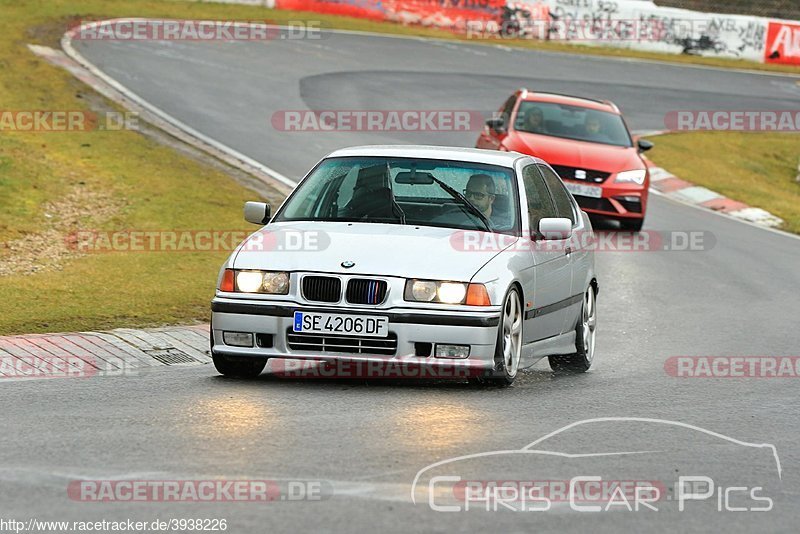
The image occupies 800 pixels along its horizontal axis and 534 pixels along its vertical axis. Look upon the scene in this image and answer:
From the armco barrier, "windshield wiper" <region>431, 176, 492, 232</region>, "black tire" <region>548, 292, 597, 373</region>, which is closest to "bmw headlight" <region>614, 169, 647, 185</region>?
"black tire" <region>548, 292, 597, 373</region>

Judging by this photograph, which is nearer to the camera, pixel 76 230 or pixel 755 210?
pixel 76 230

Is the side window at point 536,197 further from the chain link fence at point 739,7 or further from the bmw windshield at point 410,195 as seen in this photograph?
the chain link fence at point 739,7

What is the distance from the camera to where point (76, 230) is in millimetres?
15125

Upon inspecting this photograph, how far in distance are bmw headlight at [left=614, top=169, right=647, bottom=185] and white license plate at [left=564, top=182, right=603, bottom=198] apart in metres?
0.30

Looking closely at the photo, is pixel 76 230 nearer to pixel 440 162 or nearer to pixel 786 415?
pixel 440 162

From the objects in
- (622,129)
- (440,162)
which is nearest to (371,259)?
(440,162)

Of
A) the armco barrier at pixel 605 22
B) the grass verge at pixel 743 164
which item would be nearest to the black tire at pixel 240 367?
the grass verge at pixel 743 164

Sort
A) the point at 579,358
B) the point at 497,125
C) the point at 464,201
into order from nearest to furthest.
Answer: the point at 464,201
the point at 579,358
the point at 497,125

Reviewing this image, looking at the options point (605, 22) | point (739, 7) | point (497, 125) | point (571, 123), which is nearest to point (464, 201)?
point (497, 125)

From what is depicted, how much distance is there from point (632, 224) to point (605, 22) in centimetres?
2427

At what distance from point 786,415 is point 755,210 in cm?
1551

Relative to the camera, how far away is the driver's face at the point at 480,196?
9695 mm

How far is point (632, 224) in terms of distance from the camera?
19.4 meters

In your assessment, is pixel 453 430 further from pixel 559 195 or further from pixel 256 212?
pixel 559 195
